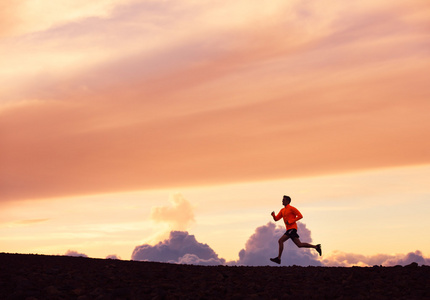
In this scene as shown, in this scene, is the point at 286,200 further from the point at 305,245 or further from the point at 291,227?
the point at 305,245

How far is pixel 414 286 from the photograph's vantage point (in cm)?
1345

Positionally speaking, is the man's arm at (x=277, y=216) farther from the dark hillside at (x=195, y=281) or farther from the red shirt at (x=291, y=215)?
the dark hillside at (x=195, y=281)

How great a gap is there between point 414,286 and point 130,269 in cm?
769

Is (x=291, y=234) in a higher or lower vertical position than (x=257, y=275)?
higher

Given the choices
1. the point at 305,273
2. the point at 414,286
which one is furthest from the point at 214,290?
the point at 414,286

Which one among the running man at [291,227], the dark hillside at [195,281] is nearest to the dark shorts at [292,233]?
the running man at [291,227]

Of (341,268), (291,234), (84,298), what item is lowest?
(84,298)

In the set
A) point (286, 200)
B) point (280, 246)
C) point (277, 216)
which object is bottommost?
point (280, 246)

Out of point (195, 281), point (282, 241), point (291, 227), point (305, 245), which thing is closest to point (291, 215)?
point (291, 227)

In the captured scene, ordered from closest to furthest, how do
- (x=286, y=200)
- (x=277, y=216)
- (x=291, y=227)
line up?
(x=291, y=227) → (x=286, y=200) → (x=277, y=216)

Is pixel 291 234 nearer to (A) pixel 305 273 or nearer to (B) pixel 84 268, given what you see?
(A) pixel 305 273

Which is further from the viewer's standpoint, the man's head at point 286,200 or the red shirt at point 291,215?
Result: the man's head at point 286,200

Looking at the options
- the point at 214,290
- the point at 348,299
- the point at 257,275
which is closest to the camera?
the point at 348,299

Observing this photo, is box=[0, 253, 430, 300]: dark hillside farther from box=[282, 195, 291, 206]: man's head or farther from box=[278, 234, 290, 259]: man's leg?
box=[282, 195, 291, 206]: man's head
